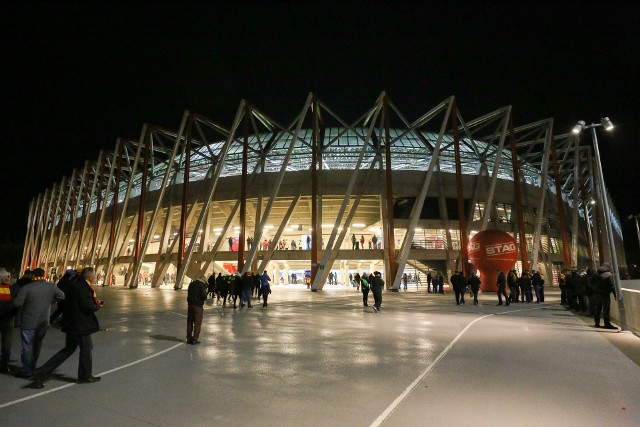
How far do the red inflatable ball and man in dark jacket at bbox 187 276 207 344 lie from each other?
63.2 feet

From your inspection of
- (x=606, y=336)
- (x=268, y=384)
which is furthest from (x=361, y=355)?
(x=606, y=336)

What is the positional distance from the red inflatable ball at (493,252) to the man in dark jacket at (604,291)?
13042mm

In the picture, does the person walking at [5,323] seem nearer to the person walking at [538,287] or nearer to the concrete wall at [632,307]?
the concrete wall at [632,307]

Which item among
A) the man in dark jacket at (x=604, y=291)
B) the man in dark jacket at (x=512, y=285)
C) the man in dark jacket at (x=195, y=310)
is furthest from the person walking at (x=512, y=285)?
the man in dark jacket at (x=195, y=310)

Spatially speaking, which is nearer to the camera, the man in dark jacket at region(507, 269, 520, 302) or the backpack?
the backpack

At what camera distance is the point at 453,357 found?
6.31 meters

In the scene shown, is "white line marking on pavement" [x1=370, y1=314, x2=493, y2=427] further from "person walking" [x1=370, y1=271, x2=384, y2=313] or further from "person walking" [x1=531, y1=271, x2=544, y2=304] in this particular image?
"person walking" [x1=531, y1=271, x2=544, y2=304]

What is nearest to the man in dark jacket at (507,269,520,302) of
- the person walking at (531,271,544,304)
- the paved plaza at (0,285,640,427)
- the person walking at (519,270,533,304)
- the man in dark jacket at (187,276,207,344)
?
the person walking at (519,270,533,304)

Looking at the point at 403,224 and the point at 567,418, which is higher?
the point at 403,224

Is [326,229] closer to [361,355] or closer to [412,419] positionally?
[361,355]

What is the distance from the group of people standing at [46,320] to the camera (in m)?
4.86

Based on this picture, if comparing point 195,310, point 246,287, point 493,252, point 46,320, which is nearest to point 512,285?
point 493,252

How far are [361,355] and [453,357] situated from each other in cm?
155

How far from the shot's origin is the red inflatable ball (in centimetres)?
2239
